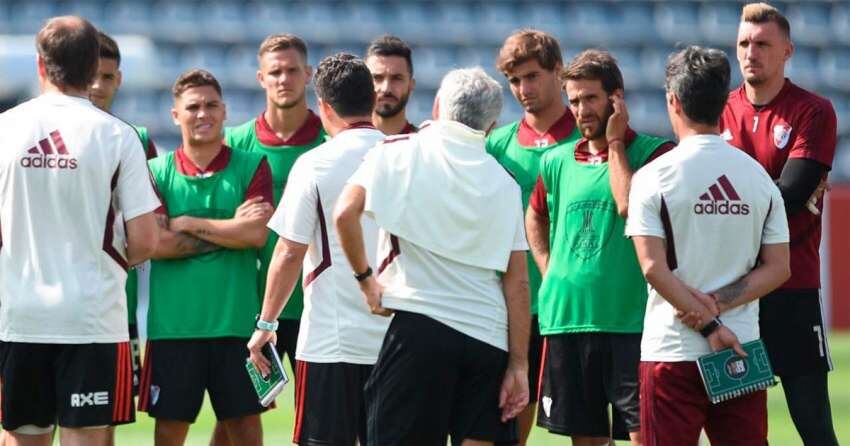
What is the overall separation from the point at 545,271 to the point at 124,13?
44.4 ft

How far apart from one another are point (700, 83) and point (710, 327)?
89 cm

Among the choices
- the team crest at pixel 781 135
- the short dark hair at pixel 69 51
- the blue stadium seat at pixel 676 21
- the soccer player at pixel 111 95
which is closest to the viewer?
the short dark hair at pixel 69 51

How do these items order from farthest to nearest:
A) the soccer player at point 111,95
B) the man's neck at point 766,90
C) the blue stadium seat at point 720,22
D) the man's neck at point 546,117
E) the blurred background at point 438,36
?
the blue stadium seat at point 720,22 < the blurred background at point 438,36 < the soccer player at point 111,95 < the man's neck at point 546,117 < the man's neck at point 766,90

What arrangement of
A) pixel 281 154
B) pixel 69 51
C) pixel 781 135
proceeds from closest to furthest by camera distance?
pixel 69 51 → pixel 781 135 → pixel 281 154

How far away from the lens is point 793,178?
647 cm

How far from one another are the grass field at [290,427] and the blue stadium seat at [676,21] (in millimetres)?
7625

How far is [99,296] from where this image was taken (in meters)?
5.69

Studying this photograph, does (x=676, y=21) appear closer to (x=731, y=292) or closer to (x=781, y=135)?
(x=781, y=135)

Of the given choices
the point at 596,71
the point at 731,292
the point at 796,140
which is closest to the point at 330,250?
the point at 596,71

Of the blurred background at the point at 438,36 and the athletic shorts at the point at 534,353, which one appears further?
the blurred background at the point at 438,36

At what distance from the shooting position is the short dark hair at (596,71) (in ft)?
21.3

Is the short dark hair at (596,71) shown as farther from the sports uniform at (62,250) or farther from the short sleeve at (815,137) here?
the sports uniform at (62,250)

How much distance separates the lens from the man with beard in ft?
21.2

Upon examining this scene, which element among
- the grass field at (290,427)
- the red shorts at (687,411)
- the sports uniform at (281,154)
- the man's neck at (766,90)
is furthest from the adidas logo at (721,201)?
the grass field at (290,427)
